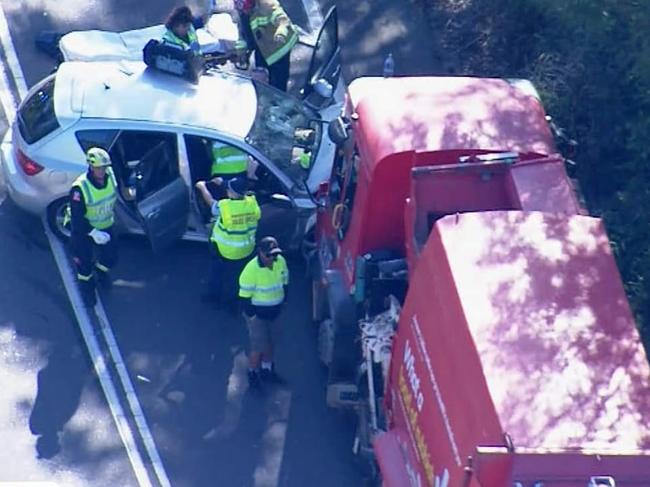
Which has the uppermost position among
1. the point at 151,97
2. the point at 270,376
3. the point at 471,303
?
the point at 471,303

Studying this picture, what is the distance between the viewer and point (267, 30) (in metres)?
13.7

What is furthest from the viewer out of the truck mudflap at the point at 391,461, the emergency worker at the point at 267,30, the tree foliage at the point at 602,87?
the emergency worker at the point at 267,30

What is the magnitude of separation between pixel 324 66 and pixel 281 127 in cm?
74

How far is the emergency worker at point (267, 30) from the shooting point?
537 inches

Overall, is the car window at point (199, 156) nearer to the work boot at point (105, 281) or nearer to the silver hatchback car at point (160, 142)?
the silver hatchback car at point (160, 142)

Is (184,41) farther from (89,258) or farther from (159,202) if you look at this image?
(89,258)

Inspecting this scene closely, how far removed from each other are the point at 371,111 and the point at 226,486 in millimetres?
3259

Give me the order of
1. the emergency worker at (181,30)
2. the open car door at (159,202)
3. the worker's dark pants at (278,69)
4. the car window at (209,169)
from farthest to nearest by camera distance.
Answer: the worker's dark pants at (278,69) < the emergency worker at (181,30) < the car window at (209,169) < the open car door at (159,202)

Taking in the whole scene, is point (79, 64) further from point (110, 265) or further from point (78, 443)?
point (78, 443)

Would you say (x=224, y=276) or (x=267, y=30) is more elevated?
(x=267, y=30)

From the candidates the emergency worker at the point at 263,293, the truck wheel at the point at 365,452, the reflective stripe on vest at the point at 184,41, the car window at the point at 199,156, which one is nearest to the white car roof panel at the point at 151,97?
the car window at the point at 199,156

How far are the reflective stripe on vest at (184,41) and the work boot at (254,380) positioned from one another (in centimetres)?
319

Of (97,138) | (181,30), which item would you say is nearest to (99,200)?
(97,138)

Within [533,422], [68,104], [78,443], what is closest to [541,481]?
[533,422]
